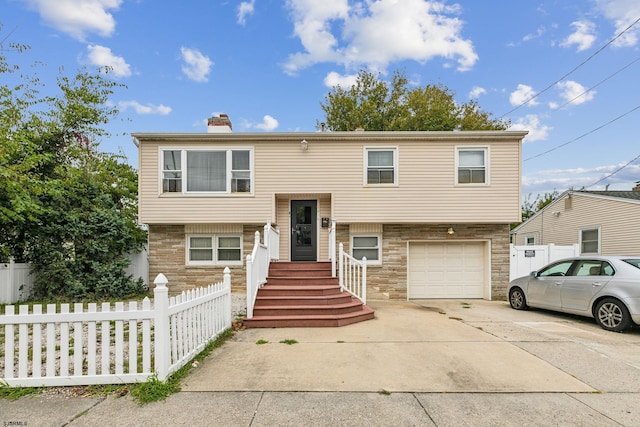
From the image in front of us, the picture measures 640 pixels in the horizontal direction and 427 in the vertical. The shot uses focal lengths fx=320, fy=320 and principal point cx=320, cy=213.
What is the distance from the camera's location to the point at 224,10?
37.1 ft

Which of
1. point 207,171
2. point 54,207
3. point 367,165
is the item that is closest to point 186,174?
point 207,171

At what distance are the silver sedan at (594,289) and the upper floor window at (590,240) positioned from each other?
713 centimetres

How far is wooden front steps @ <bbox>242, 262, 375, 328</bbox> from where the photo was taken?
6172mm

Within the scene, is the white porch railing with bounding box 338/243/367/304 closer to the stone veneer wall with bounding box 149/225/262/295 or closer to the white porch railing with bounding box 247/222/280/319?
the white porch railing with bounding box 247/222/280/319

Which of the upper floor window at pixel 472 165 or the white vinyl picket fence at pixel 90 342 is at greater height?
the upper floor window at pixel 472 165

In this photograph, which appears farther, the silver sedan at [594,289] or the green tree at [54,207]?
the green tree at [54,207]

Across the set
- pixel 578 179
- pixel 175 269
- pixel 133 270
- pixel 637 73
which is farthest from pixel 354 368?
pixel 578 179

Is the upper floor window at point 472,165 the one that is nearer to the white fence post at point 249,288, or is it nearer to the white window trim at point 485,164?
the white window trim at point 485,164

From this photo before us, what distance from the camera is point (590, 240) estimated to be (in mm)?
12672

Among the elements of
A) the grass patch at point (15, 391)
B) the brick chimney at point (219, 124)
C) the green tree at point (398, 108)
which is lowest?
the grass patch at point (15, 391)

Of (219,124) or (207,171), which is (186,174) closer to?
(207,171)

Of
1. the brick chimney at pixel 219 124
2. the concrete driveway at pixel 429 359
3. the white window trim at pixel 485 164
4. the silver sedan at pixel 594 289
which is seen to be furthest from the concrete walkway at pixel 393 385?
the brick chimney at pixel 219 124

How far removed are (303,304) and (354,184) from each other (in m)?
4.40

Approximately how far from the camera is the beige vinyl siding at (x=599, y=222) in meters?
10.9
